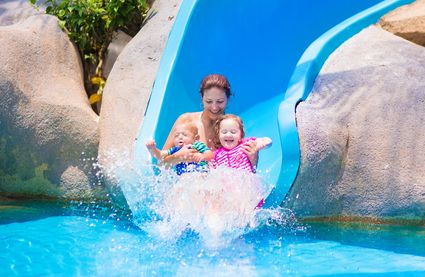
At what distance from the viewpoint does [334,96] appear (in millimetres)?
3689

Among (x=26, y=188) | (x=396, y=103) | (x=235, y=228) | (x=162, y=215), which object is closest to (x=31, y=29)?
(x=26, y=188)

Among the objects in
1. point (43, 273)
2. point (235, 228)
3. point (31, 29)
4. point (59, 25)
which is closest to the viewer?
point (43, 273)

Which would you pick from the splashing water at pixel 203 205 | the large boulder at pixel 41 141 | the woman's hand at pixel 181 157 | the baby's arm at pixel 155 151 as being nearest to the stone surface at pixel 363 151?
the splashing water at pixel 203 205

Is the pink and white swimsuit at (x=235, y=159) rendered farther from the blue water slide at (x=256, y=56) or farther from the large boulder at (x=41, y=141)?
the large boulder at (x=41, y=141)

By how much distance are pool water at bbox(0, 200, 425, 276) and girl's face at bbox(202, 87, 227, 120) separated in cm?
79

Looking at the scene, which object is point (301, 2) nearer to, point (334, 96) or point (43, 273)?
point (334, 96)

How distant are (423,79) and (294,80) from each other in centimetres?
78

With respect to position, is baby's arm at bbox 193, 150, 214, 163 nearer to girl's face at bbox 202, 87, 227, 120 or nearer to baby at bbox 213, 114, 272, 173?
baby at bbox 213, 114, 272, 173

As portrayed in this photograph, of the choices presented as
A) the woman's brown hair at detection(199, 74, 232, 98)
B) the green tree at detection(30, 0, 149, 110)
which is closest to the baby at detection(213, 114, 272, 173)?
the woman's brown hair at detection(199, 74, 232, 98)

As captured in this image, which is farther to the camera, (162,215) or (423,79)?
(423,79)

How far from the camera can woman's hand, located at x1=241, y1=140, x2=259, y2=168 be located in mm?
3424

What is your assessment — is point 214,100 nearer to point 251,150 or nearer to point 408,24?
point 251,150

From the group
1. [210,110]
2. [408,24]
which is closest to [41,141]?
[210,110]

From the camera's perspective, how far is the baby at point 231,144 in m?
3.46
